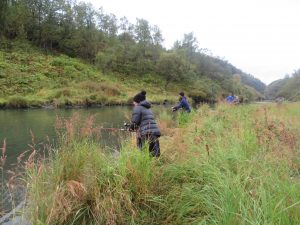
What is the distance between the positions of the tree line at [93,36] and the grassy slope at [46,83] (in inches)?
258

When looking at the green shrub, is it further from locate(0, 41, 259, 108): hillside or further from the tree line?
the tree line

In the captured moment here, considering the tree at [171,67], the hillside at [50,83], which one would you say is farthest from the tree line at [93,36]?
the hillside at [50,83]

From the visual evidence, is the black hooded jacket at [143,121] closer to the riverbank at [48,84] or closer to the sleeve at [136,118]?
the sleeve at [136,118]

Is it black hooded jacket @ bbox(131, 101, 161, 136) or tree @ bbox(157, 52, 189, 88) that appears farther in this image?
tree @ bbox(157, 52, 189, 88)

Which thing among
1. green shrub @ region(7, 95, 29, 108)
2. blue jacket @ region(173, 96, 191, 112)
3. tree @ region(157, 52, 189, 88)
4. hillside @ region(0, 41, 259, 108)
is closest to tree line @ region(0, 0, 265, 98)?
tree @ region(157, 52, 189, 88)

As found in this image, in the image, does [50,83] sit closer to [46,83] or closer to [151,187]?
[46,83]

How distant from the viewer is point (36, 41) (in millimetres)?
72000

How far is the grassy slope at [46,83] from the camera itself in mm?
39438

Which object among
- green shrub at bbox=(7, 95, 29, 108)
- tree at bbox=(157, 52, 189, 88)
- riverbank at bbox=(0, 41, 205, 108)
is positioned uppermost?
tree at bbox=(157, 52, 189, 88)

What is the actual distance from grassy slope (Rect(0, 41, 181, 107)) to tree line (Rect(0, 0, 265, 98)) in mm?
6554

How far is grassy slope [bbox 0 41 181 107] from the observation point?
39.4 metres

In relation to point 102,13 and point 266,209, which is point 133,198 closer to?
point 266,209

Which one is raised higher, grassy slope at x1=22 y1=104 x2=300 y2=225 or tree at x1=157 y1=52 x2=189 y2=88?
tree at x1=157 y1=52 x2=189 y2=88

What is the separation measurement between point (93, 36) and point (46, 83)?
35.2 metres
